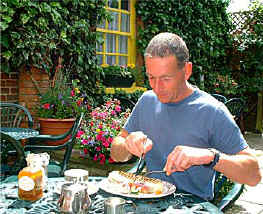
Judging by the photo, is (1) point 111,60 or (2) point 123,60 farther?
(2) point 123,60

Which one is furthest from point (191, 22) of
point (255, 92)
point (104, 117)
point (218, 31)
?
Answer: point (104, 117)

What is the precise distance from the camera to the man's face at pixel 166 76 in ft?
4.97

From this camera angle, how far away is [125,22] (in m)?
5.87

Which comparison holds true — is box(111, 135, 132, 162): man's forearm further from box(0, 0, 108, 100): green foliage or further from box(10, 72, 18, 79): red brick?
box(10, 72, 18, 79): red brick

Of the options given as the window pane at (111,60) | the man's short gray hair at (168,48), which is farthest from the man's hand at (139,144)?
the window pane at (111,60)

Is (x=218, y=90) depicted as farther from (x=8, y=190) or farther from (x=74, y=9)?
(x=8, y=190)

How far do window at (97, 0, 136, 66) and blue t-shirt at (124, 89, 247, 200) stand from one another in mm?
3810

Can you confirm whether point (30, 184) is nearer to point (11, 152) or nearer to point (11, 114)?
point (11, 152)

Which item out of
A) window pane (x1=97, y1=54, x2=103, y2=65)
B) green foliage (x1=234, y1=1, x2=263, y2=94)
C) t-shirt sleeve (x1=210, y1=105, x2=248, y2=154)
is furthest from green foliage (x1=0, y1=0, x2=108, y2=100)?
green foliage (x1=234, y1=1, x2=263, y2=94)

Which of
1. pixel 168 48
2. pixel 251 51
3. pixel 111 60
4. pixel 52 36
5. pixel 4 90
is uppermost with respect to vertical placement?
pixel 251 51

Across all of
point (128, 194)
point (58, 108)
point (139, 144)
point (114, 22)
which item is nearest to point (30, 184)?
point (128, 194)

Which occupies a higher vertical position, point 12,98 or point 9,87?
point 9,87

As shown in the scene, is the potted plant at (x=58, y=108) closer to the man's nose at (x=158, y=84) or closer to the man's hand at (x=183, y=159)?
the man's nose at (x=158, y=84)

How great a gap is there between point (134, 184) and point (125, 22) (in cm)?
486
